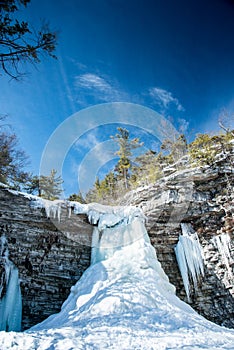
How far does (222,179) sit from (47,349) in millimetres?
7920

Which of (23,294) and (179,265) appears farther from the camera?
(179,265)

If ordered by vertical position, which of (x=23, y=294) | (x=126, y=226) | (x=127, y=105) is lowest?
(x=23, y=294)

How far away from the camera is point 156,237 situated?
893 centimetres

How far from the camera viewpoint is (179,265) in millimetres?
8703

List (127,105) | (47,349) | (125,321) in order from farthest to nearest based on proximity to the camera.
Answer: (127,105) → (125,321) → (47,349)

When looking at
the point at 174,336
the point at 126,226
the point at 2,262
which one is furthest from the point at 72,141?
the point at 174,336

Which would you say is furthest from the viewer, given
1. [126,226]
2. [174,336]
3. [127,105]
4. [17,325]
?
[127,105]

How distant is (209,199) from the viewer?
8.97 m

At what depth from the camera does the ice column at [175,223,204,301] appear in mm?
8406

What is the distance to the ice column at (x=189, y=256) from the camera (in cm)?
841

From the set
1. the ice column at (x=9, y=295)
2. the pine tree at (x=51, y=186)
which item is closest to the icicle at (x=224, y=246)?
the ice column at (x=9, y=295)

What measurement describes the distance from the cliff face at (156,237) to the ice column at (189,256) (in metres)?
0.19

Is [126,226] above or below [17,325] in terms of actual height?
above

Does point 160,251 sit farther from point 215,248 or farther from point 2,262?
point 2,262
